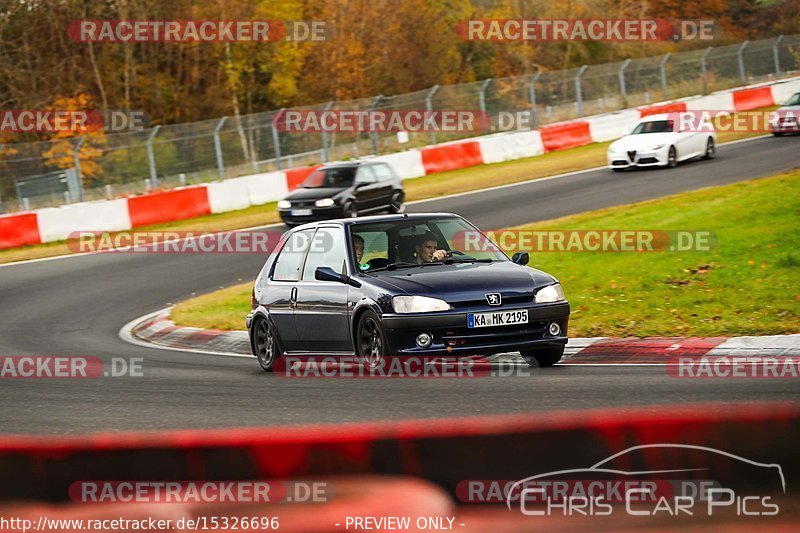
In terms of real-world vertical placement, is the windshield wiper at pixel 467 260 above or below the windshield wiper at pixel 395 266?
below

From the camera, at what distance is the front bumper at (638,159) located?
27.8 metres

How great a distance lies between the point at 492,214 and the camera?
2436 cm

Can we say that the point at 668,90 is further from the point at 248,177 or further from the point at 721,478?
the point at 721,478

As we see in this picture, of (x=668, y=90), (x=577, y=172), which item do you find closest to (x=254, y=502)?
(x=577, y=172)

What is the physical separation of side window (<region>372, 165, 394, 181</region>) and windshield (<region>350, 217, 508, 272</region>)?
15.5 meters

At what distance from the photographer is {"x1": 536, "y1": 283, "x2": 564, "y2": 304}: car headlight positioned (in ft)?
33.2

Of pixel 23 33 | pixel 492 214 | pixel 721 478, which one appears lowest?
pixel 492 214

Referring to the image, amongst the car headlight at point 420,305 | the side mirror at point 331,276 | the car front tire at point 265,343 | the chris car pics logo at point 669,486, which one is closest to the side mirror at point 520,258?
the car headlight at point 420,305

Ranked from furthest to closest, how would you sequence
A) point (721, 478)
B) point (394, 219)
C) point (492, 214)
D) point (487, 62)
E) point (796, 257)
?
point (487, 62) < point (492, 214) < point (796, 257) < point (394, 219) < point (721, 478)

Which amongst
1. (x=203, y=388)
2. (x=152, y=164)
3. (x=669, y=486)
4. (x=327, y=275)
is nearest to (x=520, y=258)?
(x=327, y=275)

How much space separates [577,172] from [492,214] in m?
6.09

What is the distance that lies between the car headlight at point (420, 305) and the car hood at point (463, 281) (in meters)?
0.04

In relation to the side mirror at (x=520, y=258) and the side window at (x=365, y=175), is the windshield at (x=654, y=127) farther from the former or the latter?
the side mirror at (x=520, y=258)

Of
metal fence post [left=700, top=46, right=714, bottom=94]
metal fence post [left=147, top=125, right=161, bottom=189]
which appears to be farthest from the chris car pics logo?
metal fence post [left=700, top=46, right=714, bottom=94]
